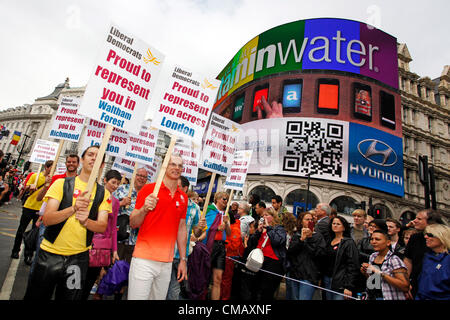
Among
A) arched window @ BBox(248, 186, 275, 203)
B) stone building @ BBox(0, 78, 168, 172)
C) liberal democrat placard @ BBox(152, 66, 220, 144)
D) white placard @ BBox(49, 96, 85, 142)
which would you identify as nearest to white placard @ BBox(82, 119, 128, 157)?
white placard @ BBox(49, 96, 85, 142)

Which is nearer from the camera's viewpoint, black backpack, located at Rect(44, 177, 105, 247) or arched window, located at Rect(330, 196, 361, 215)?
black backpack, located at Rect(44, 177, 105, 247)

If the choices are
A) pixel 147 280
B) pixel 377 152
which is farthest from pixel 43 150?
pixel 377 152

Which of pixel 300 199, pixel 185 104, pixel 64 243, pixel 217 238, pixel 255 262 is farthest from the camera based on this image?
pixel 300 199

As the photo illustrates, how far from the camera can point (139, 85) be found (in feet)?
10.5

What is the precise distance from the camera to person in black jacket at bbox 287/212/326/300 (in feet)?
13.9

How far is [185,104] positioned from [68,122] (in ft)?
13.2

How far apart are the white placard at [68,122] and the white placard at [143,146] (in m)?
1.22

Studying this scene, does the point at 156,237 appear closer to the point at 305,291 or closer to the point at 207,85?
the point at 207,85

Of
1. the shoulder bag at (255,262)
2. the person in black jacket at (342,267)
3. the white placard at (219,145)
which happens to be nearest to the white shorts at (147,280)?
the shoulder bag at (255,262)

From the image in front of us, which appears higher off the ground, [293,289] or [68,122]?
[68,122]

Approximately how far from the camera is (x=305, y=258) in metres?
4.41

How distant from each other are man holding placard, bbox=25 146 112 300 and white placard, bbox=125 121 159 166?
406cm

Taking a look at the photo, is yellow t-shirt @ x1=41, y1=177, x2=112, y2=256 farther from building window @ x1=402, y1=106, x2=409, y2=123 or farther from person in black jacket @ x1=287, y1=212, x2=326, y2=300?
building window @ x1=402, y1=106, x2=409, y2=123

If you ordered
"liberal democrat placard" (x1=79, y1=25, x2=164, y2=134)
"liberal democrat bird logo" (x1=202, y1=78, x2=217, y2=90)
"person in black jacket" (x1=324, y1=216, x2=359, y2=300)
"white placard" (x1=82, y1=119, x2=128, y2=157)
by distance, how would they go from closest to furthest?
1. "liberal democrat placard" (x1=79, y1=25, x2=164, y2=134)
2. "person in black jacket" (x1=324, y1=216, x2=359, y2=300)
3. "liberal democrat bird logo" (x1=202, y1=78, x2=217, y2=90)
4. "white placard" (x1=82, y1=119, x2=128, y2=157)
